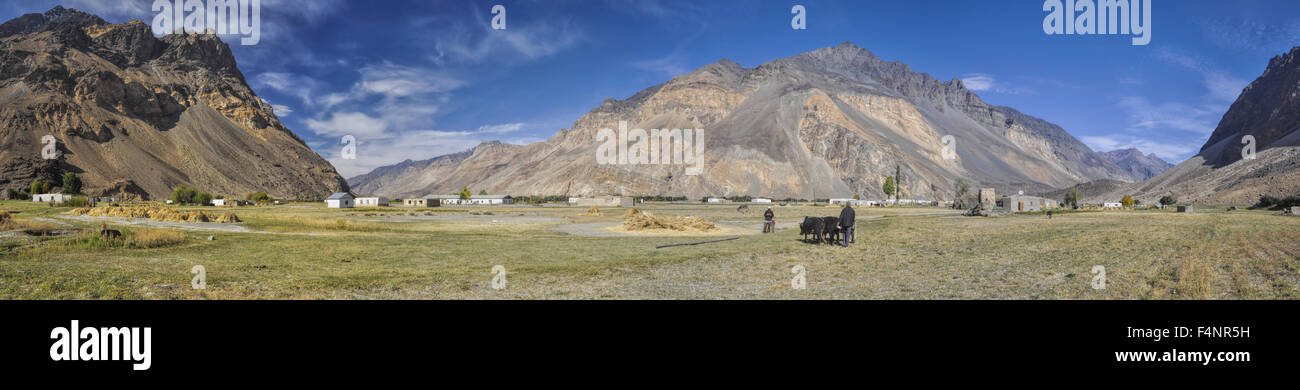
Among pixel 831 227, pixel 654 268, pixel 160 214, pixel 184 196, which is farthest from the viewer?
pixel 184 196

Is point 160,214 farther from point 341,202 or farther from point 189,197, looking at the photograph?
point 189,197

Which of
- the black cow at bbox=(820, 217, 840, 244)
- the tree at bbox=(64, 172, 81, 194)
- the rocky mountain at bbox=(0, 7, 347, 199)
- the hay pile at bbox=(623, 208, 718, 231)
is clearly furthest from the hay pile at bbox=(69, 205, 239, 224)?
the rocky mountain at bbox=(0, 7, 347, 199)

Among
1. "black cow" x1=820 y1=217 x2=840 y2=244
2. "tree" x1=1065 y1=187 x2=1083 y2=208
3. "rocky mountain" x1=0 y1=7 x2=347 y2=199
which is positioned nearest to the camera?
"black cow" x1=820 y1=217 x2=840 y2=244

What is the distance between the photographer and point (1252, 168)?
128 m

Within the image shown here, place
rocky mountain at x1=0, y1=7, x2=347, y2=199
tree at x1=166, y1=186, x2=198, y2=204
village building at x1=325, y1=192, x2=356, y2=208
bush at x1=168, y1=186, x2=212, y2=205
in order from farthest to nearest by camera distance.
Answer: rocky mountain at x1=0, y1=7, x2=347, y2=199 < tree at x1=166, y1=186, x2=198, y2=204 < bush at x1=168, y1=186, x2=212, y2=205 < village building at x1=325, y1=192, x2=356, y2=208

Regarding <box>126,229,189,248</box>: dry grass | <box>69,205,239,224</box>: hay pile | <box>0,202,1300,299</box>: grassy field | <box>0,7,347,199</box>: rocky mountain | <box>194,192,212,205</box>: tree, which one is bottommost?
<box>0,202,1300,299</box>: grassy field

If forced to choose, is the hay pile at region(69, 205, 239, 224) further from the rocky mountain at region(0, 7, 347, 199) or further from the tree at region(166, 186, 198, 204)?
the rocky mountain at region(0, 7, 347, 199)

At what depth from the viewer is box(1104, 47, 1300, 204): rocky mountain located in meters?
111

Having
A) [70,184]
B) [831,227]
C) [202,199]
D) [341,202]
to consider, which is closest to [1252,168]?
[831,227]

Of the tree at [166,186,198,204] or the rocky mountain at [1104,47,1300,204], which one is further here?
the rocky mountain at [1104,47,1300,204]
